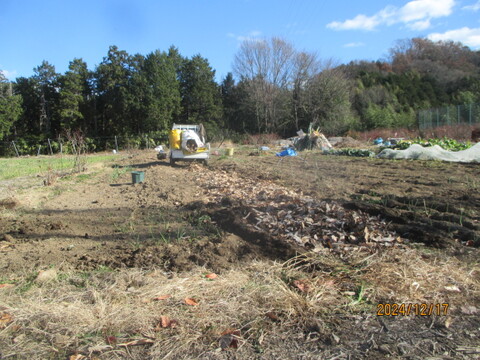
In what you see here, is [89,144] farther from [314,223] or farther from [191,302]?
[191,302]

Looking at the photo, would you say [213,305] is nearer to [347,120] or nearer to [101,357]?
[101,357]

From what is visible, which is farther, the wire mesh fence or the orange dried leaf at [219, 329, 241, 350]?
the wire mesh fence

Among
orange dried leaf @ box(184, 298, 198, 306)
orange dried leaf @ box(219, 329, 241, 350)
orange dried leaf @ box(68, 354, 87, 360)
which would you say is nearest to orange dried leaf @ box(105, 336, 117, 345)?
orange dried leaf @ box(68, 354, 87, 360)

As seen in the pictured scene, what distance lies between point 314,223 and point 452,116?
2725cm

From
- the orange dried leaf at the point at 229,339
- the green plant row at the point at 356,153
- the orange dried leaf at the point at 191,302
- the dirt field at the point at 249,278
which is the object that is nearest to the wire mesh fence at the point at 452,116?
the green plant row at the point at 356,153

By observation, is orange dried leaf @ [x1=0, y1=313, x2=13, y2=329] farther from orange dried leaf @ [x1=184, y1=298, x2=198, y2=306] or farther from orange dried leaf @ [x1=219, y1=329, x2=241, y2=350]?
orange dried leaf @ [x1=219, y1=329, x2=241, y2=350]

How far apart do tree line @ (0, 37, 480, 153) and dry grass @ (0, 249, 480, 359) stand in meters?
26.4

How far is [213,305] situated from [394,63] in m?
60.7

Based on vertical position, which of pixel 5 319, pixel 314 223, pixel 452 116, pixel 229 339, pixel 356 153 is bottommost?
pixel 229 339

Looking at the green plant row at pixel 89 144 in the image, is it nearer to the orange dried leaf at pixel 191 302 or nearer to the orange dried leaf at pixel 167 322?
the orange dried leaf at pixel 191 302

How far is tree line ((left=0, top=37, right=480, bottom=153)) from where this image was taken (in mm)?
28578

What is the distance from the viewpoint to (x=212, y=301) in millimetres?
2875

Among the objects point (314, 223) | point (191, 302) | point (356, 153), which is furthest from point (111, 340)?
point (356, 153)

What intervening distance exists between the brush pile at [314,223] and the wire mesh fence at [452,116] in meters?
23.5
